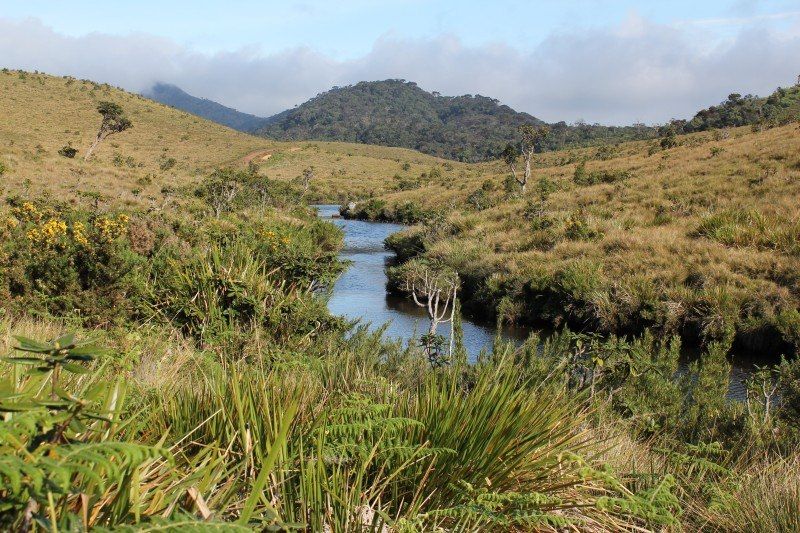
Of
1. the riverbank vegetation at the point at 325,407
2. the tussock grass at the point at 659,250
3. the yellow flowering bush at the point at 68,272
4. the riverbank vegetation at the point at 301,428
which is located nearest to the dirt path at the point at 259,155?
the tussock grass at the point at 659,250

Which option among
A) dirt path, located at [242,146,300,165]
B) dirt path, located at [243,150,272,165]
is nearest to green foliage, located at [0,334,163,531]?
dirt path, located at [242,146,300,165]

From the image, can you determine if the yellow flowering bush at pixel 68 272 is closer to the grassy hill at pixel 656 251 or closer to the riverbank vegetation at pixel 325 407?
the riverbank vegetation at pixel 325 407

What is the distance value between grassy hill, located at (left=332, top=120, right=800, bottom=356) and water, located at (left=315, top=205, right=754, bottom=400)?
0.95 m

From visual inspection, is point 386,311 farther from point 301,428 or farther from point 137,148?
point 137,148

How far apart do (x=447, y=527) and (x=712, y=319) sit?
13307mm

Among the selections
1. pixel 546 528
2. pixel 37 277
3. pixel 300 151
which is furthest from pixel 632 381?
pixel 300 151

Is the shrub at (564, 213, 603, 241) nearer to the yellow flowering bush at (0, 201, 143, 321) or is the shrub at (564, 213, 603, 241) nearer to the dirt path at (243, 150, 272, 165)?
the yellow flowering bush at (0, 201, 143, 321)

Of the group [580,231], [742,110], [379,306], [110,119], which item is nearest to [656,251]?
[580,231]

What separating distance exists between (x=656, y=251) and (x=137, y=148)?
6359 centimetres

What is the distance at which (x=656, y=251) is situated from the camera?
62.5 feet

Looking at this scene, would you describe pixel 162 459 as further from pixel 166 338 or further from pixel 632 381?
pixel 632 381

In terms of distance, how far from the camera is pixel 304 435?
11.8 ft

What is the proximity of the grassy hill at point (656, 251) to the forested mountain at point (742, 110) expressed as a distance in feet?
110

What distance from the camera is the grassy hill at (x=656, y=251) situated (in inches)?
609
